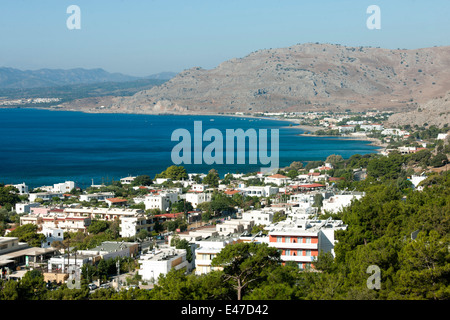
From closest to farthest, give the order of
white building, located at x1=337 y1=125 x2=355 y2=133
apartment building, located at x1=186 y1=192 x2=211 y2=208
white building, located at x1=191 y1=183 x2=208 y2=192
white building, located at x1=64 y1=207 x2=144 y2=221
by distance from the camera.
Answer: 1. white building, located at x1=64 y1=207 x2=144 y2=221
2. apartment building, located at x1=186 y1=192 x2=211 y2=208
3. white building, located at x1=191 y1=183 x2=208 y2=192
4. white building, located at x1=337 y1=125 x2=355 y2=133

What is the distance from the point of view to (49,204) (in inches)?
972

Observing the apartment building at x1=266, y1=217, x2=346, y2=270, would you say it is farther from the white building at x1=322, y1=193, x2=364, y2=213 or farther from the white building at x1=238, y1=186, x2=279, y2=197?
the white building at x1=238, y1=186, x2=279, y2=197

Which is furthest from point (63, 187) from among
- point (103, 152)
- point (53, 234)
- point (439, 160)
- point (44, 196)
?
point (103, 152)

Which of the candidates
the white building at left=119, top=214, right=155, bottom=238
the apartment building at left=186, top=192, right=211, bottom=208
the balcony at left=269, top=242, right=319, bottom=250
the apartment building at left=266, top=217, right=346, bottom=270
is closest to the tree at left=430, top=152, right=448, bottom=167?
the apartment building at left=186, top=192, right=211, bottom=208

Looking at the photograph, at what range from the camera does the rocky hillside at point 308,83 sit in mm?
115938

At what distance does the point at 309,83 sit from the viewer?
400 feet

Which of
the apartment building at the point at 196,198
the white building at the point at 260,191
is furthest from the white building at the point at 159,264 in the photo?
the white building at the point at 260,191

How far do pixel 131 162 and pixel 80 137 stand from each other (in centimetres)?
2769

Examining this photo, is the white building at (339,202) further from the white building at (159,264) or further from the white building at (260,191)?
the white building at (159,264)

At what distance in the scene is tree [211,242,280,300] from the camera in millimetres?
9688

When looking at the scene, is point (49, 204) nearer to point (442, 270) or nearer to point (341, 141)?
point (442, 270)

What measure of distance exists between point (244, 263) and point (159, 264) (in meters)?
3.85
